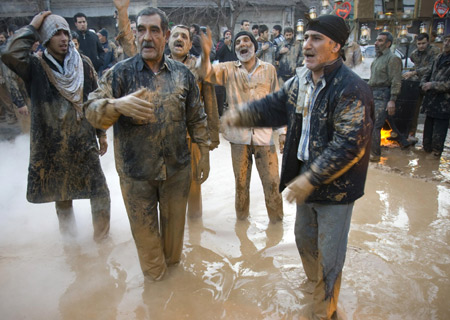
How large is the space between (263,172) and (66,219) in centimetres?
226

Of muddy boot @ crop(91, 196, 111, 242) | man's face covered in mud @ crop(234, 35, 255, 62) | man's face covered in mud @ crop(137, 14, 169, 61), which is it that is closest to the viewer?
man's face covered in mud @ crop(137, 14, 169, 61)

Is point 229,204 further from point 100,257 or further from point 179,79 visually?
point 179,79

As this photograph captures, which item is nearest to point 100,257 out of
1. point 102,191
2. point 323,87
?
point 102,191

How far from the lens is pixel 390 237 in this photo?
3986 millimetres

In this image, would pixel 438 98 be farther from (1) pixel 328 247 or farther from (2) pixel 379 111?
(1) pixel 328 247

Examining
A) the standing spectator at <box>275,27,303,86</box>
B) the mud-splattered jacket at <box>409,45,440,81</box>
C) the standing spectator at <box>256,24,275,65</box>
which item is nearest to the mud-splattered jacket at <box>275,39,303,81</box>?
the standing spectator at <box>275,27,303,86</box>

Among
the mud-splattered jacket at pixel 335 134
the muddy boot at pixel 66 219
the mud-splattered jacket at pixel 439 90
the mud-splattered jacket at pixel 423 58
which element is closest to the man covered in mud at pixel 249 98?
the mud-splattered jacket at pixel 335 134

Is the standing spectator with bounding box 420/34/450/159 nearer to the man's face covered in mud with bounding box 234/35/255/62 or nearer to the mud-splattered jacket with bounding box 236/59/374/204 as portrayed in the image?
the man's face covered in mud with bounding box 234/35/255/62

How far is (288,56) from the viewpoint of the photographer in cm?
941

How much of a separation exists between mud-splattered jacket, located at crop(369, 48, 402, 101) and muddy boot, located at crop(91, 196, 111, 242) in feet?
17.5

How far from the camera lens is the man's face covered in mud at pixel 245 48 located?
13.2ft

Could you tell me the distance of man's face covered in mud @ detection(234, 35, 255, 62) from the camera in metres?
4.03

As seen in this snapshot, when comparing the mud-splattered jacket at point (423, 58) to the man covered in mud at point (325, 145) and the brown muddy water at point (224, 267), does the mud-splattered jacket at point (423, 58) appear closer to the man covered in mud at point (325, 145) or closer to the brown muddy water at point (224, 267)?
the brown muddy water at point (224, 267)

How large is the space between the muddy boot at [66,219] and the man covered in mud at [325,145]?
2.42 metres
